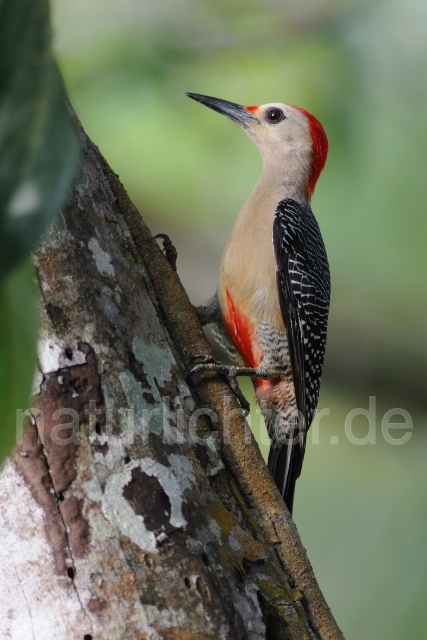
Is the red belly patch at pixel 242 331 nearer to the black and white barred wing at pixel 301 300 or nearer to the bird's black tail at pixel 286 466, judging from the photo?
the black and white barred wing at pixel 301 300

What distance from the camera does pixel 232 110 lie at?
5.19m

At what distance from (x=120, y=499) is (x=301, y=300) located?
2556mm

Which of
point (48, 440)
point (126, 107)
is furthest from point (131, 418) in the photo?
point (126, 107)

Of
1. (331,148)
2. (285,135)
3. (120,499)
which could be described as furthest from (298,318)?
(120,499)

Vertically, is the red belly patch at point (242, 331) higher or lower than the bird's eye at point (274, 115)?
lower

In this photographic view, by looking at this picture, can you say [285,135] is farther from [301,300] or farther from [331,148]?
[301,300]

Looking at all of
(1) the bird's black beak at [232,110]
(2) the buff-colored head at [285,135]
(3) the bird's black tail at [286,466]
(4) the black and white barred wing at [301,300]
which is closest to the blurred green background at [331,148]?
(2) the buff-colored head at [285,135]

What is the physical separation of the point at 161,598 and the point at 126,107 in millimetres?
4749

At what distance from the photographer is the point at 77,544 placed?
2062 mm

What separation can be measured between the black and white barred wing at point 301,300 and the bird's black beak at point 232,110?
2.82 ft

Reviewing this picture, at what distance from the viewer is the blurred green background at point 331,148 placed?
5777 millimetres

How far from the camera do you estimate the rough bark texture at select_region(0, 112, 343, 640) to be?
2.05 metres

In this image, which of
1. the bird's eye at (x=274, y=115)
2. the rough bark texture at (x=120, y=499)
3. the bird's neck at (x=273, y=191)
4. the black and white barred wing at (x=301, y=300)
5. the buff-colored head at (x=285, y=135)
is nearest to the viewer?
the rough bark texture at (x=120, y=499)

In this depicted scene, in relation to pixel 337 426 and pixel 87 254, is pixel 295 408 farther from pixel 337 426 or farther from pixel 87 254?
pixel 87 254
